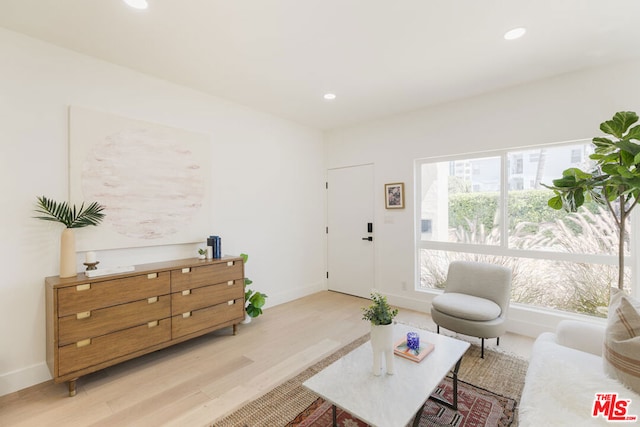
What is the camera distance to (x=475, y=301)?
Answer: 2.76m

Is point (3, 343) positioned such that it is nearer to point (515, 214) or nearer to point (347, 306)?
point (347, 306)

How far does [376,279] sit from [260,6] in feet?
11.8

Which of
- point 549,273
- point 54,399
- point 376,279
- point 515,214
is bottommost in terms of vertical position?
point 54,399

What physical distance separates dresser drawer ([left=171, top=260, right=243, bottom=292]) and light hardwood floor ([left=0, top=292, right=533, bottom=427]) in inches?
25.5

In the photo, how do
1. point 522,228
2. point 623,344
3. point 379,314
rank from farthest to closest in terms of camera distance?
1. point 522,228
2. point 379,314
3. point 623,344

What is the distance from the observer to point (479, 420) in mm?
1809

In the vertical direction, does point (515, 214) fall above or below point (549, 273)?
above

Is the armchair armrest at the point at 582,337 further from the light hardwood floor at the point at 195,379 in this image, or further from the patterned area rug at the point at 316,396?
the light hardwood floor at the point at 195,379

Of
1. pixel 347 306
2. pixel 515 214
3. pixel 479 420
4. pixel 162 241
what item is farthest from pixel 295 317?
pixel 515 214

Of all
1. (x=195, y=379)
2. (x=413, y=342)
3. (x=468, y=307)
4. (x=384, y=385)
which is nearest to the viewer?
(x=384, y=385)

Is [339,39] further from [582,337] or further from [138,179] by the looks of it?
[582,337]

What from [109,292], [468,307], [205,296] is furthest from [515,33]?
[109,292]

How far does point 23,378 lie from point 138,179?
70.5 inches

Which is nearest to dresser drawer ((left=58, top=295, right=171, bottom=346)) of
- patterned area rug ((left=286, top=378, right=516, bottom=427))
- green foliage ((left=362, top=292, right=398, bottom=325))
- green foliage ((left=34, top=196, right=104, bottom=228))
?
green foliage ((left=34, top=196, right=104, bottom=228))
